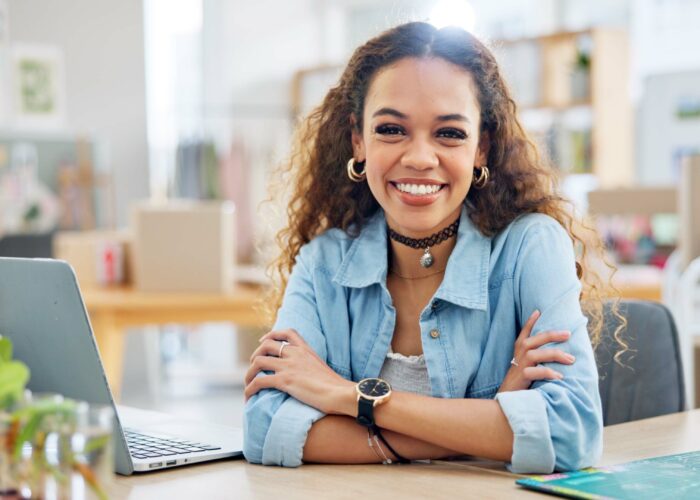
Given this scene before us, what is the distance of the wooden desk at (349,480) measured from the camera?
1.20m

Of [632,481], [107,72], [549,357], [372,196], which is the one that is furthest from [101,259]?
[632,481]

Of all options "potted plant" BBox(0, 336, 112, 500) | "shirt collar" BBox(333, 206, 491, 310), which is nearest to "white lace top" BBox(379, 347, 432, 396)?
"shirt collar" BBox(333, 206, 491, 310)

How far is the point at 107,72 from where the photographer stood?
5.84 metres

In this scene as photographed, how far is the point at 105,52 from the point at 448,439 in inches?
195

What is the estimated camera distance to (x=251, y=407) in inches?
57.3

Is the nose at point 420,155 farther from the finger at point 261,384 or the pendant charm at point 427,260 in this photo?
the finger at point 261,384

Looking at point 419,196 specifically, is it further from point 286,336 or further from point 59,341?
point 59,341

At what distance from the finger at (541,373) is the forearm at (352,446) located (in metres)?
0.15

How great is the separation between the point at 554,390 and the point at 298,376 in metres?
0.37

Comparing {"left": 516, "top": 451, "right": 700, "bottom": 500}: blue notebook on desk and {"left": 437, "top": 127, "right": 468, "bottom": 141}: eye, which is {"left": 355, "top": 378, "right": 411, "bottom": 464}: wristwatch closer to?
{"left": 516, "top": 451, "right": 700, "bottom": 500}: blue notebook on desk

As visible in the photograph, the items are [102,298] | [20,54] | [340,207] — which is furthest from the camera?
[20,54]

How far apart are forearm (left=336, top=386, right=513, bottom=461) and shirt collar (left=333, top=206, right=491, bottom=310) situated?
220 mm

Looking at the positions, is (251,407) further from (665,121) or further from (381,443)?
(665,121)

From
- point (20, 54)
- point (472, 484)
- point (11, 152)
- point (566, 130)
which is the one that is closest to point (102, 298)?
point (11, 152)
